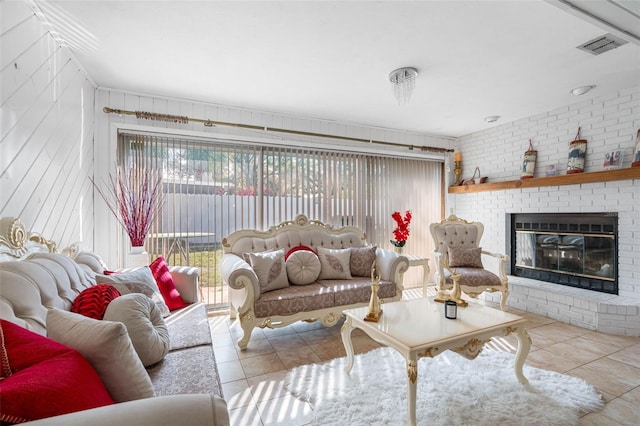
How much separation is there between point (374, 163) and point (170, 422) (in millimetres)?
4186

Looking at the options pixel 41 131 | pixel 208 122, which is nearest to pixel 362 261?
pixel 208 122

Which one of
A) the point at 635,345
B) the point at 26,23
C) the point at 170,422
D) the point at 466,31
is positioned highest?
the point at 466,31

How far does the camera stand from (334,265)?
10.3 ft

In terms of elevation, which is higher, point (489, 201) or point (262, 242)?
point (489, 201)

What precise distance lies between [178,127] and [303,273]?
2174 mm

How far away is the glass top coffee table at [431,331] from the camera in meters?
1.59

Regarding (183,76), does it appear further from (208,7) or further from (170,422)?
(170,422)

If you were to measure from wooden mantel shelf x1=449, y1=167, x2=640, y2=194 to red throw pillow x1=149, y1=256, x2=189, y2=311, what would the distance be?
4.19m

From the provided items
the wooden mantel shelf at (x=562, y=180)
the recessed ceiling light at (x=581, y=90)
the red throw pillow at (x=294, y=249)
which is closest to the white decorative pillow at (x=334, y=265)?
the red throw pillow at (x=294, y=249)

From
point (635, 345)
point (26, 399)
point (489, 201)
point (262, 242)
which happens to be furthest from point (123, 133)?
point (635, 345)

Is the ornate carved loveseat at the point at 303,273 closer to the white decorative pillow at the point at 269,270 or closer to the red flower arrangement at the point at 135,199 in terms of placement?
the white decorative pillow at the point at 269,270

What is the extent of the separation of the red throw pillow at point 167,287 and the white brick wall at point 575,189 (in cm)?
384

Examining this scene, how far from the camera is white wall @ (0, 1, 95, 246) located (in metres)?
1.63

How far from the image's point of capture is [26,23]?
1805 millimetres
